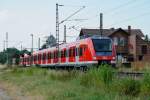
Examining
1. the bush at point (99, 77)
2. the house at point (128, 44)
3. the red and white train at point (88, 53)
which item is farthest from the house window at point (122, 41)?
the bush at point (99, 77)

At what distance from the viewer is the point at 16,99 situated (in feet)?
61.1

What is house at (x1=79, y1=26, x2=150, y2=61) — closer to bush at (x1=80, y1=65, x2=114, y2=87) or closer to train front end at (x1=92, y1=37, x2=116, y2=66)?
train front end at (x1=92, y1=37, x2=116, y2=66)

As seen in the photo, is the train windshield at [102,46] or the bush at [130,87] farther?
the train windshield at [102,46]

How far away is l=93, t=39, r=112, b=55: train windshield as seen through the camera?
35.8 meters

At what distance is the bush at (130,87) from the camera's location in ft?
50.5

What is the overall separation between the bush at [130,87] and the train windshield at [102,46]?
1976 cm

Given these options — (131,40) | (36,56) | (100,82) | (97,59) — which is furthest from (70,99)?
(131,40)

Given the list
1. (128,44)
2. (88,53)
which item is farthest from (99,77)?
(128,44)

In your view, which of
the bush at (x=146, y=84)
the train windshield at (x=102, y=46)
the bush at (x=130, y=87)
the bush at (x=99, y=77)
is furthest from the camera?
the train windshield at (x=102, y=46)

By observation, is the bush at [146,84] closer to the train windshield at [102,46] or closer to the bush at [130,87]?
the bush at [130,87]

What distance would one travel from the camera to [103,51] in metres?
35.9

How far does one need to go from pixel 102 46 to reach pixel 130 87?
20.8 m

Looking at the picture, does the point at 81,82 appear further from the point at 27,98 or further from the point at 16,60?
the point at 16,60

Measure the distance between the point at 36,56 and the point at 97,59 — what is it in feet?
102
